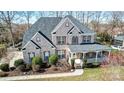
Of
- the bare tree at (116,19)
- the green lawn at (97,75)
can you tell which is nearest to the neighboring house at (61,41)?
the green lawn at (97,75)

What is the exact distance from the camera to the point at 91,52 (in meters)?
2.94

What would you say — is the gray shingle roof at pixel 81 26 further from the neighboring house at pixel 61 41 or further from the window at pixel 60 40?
the window at pixel 60 40

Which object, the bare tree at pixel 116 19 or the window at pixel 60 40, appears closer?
the bare tree at pixel 116 19

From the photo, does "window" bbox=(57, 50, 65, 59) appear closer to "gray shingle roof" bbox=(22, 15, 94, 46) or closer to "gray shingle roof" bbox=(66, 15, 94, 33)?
"gray shingle roof" bbox=(22, 15, 94, 46)

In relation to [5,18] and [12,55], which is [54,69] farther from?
[5,18]

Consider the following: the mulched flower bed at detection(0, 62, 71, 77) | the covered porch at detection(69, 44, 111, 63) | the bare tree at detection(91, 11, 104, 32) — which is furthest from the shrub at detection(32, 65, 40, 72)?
the bare tree at detection(91, 11, 104, 32)

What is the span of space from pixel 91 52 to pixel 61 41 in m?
0.35

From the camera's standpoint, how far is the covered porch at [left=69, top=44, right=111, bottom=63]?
9.62 feet

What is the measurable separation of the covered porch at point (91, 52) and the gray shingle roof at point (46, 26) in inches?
7.2

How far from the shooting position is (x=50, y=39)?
9.65 feet

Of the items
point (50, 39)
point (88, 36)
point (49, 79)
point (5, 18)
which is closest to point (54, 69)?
point (49, 79)

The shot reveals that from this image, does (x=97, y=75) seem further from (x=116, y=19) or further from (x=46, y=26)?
(x=46, y=26)

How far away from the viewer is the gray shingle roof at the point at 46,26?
9.52 feet
